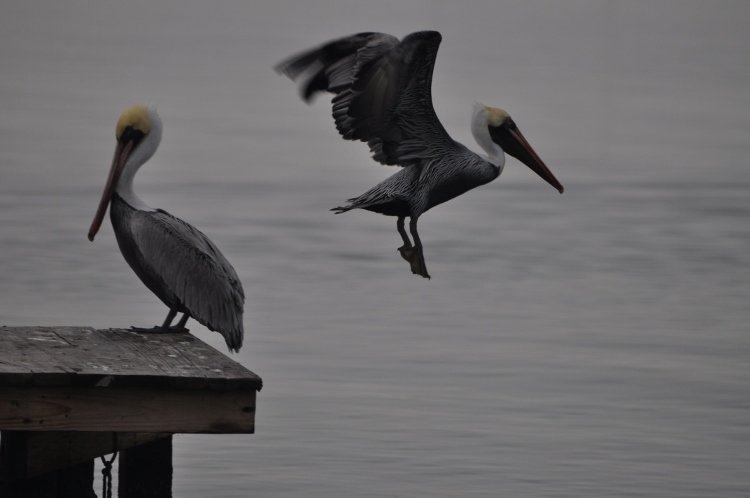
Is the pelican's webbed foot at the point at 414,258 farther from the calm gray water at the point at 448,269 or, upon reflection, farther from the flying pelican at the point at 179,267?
the calm gray water at the point at 448,269

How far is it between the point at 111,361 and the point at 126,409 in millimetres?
214

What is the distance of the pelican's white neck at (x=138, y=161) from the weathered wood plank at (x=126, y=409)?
1324mm

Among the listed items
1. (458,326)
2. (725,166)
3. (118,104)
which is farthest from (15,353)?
(118,104)

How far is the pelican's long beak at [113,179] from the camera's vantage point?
19.1 ft

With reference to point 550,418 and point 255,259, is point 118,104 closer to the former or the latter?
point 255,259

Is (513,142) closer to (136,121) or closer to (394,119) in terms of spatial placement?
(394,119)

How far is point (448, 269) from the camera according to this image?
419 inches

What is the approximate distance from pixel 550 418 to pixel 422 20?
16030mm

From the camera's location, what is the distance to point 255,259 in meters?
10.4

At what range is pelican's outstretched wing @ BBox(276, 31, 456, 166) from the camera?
6.24 meters

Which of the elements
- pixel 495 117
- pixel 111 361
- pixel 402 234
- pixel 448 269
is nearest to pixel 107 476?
pixel 111 361

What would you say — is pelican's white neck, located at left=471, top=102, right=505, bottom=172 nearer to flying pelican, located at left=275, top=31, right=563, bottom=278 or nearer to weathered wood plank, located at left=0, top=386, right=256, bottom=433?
flying pelican, located at left=275, top=31, right=563, bottom=278

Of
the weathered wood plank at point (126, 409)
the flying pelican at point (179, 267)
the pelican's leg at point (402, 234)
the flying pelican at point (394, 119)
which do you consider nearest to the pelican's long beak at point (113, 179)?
the flying pelican at point (179, 267)

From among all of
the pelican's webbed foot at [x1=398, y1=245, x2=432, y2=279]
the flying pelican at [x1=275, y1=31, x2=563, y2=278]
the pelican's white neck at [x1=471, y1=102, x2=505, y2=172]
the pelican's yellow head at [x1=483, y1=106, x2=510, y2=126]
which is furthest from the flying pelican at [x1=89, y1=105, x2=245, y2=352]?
the pelican's yellow head at [x1=483, y1=106, x2=510, y2=126]
